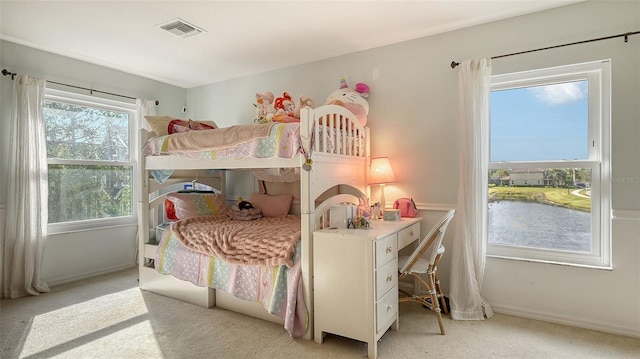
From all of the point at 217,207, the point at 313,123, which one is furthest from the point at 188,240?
the point at 313,123

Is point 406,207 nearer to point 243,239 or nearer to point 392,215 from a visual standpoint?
point 392,215

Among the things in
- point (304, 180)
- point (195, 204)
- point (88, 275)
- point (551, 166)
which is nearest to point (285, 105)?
point (304, 180)

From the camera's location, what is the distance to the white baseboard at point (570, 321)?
2.17m

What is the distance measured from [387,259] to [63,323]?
2329 mm

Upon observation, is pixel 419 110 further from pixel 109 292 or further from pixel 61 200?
pixel 61 200

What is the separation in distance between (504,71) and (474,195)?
98 centimetres

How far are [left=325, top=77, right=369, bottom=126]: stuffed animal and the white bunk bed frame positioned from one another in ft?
0.47

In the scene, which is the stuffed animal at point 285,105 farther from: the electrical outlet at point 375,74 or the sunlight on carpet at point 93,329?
the sunlight on carpet at point 93,329

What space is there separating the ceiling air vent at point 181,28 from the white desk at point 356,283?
1948mm

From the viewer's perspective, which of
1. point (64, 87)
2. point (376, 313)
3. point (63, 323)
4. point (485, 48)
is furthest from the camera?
point (64, 87)

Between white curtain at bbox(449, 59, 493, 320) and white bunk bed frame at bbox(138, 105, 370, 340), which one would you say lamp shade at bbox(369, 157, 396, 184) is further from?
white curtain at bbox(449, 59, 493, 320)

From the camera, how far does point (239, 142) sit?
2424 mm

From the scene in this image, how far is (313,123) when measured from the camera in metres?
2.15

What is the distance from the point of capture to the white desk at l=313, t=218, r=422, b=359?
1911 mm
